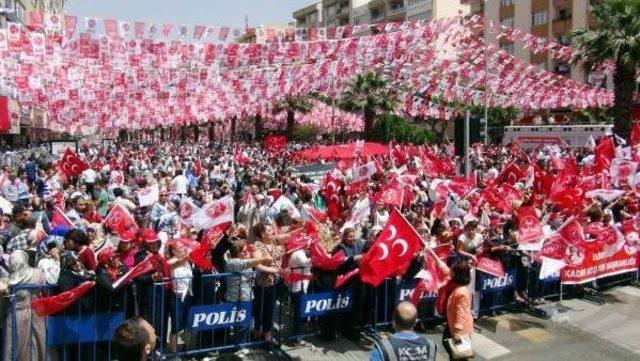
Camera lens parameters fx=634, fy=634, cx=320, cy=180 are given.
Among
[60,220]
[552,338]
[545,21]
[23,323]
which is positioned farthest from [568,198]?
[545,21]

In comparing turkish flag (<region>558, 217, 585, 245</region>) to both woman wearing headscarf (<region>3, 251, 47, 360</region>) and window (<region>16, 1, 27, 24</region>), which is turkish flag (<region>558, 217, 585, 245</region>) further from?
window (<region>16, 1, 27, 24</region>)

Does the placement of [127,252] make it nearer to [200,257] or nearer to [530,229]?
[200,257]

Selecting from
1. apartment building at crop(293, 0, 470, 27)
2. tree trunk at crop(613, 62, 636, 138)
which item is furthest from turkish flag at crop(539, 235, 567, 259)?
apartment building at crop(293, 0, 470, 27)

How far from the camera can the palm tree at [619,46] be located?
1083 inches

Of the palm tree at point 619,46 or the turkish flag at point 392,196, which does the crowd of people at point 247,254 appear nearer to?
the turkish flag at point 392,196

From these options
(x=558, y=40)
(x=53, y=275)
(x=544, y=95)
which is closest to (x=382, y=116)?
(x=558, y=40)

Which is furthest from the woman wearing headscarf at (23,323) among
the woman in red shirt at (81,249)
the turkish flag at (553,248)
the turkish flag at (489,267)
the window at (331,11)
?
the window at (331,11)

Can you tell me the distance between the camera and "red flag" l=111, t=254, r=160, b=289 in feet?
22.0

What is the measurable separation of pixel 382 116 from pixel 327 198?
119 ft

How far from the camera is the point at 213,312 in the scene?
295 inches

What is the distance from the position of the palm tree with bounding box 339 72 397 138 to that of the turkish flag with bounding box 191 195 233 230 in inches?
1372

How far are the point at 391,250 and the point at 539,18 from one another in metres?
50.8

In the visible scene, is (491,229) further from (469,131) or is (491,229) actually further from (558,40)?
(558,40)

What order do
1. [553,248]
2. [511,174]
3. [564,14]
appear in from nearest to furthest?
[553,248], [511,174], [564,14]
